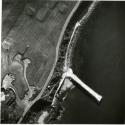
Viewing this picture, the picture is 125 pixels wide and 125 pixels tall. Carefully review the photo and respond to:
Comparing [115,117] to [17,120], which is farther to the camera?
[115,117]

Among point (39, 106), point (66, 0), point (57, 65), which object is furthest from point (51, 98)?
point (66, 0)

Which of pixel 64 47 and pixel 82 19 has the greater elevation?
pixel 82 19

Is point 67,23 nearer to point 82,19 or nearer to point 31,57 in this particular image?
point 82,19

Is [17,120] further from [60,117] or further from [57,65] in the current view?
[57,65]

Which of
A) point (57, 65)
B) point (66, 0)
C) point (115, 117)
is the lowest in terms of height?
point (115, 117)
